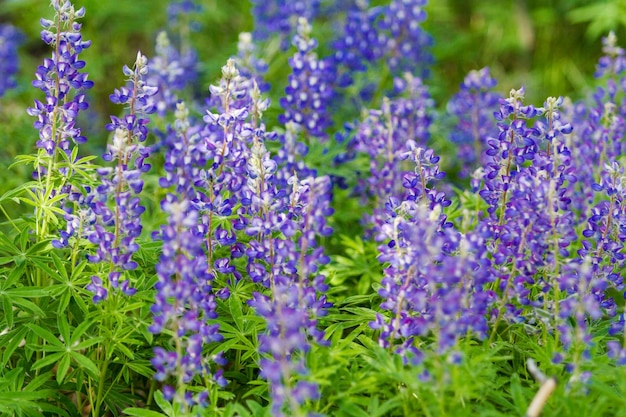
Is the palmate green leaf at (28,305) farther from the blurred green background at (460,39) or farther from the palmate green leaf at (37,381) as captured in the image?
the blurred green background at (460,39)

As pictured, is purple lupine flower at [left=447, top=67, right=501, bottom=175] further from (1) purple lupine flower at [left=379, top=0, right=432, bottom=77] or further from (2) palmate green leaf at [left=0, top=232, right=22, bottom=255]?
(2) palmate green leaf at [left=0, top=232, right=22, bottom=255]

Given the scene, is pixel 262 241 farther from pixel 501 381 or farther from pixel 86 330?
pixel 501 381

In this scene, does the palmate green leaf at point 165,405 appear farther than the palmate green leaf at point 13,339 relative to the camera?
No

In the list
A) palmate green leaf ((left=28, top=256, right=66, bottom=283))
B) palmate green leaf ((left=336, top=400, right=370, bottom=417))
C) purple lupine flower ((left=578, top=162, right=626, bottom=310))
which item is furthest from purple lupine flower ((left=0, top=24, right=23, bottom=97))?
purple lupine flower ((left=578, top=162, right=626, bottom=310))

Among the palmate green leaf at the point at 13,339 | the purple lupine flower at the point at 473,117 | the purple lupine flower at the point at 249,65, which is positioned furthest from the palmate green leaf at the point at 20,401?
the purple lupine flower at the point at 473,117

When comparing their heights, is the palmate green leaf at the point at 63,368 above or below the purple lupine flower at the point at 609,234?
below

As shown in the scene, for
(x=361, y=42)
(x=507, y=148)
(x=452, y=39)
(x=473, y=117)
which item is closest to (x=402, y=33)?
(x=361, y=42)

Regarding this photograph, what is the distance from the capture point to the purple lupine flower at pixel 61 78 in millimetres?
3131

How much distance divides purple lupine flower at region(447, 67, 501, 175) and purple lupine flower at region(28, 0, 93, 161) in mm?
2597

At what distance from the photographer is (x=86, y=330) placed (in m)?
3.16

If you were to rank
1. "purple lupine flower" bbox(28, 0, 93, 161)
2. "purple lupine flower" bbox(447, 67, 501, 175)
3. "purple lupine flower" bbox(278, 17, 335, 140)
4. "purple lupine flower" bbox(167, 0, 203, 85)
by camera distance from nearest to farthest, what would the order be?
1. "purple lupine flower" bbox(28, 0, 93, 161)
2. "purple lupine flower" bbox(278, 17, 335, 140)
3. "purple lupine flower" bbox(447, 67, 501, 175)
4. "purple lupine flower" bbox(167, 0, 203, 85)

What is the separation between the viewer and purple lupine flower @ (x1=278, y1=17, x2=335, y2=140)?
4.31 metres

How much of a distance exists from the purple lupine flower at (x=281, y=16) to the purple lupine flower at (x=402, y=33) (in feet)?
1.84

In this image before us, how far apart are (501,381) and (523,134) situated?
3.15ft
